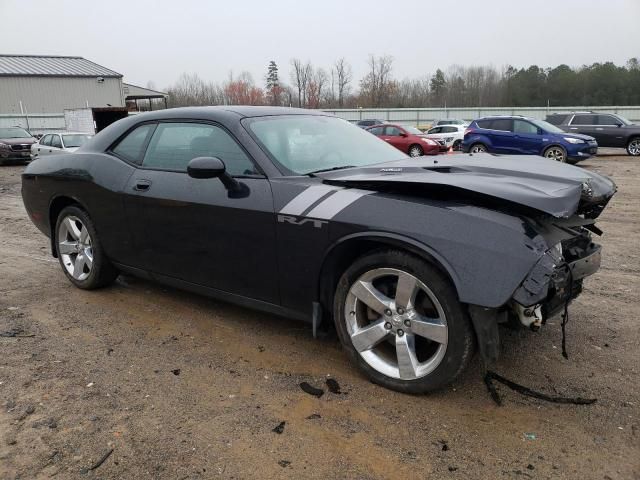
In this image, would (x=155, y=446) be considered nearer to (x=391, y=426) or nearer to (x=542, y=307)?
(x=391, y=426)

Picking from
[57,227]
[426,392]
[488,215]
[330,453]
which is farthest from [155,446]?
[57,227]

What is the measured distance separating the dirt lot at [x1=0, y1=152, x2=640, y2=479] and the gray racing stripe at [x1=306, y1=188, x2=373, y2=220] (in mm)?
984

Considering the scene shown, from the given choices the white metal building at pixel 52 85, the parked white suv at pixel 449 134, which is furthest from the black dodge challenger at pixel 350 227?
the white metal building at pixel 52 85

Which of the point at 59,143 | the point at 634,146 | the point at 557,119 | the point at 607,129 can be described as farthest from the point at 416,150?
the point at 59,143

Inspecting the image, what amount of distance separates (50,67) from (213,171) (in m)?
52.8

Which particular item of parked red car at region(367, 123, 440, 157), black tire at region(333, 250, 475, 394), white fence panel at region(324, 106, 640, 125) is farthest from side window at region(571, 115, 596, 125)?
black tire at region(333, 250, 475, 394)

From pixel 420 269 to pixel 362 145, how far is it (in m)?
1.64

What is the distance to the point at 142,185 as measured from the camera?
12.6 feet

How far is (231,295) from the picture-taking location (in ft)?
11.3

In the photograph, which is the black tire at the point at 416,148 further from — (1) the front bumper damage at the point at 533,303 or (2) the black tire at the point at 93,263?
(1) the front bumper damage at the point at 533,303

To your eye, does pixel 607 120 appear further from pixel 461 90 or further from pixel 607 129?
pixel 461 90

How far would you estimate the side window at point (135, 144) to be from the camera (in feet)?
13.2

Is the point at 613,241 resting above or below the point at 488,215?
below

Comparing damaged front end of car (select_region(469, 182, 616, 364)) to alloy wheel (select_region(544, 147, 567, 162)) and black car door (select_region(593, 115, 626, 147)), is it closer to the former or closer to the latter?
alloy wheel (select_region(544, 147, 567, 162))
